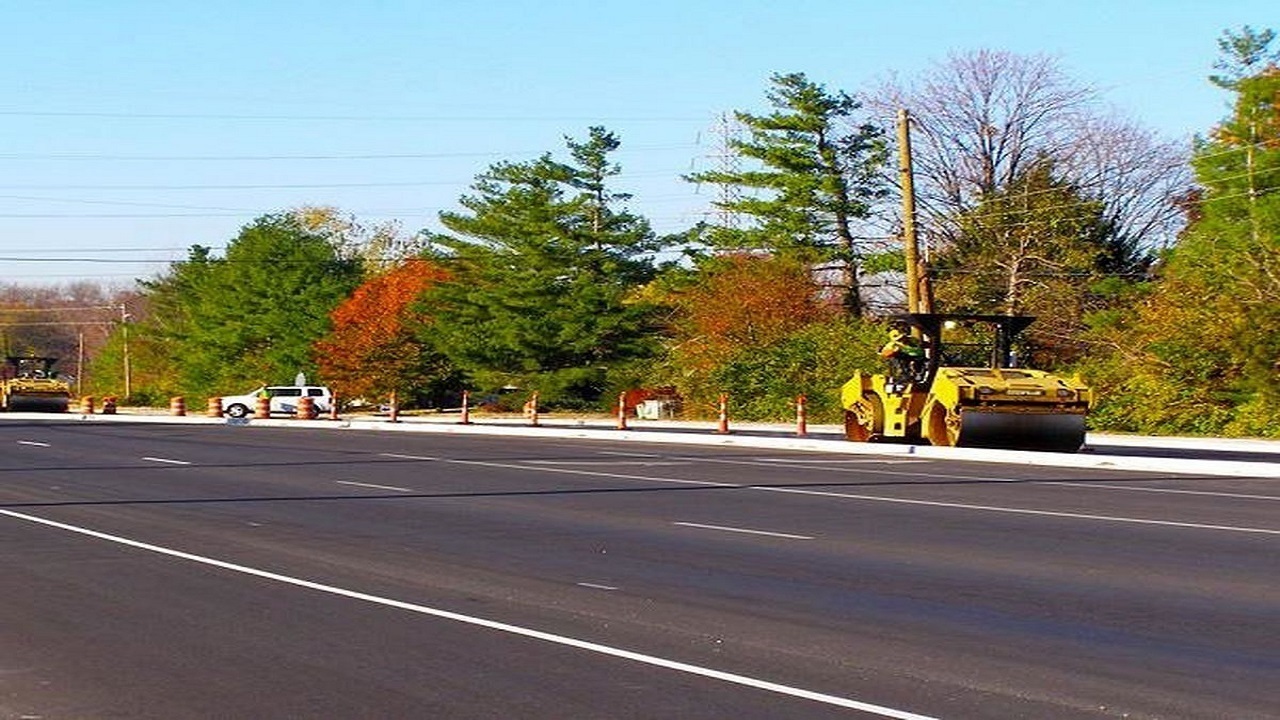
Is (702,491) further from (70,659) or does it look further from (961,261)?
(961,261)

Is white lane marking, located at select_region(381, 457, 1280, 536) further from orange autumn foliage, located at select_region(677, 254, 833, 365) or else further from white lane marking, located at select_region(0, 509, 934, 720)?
orange autumn foliage, located at select_region(677, 254, 833, 365)

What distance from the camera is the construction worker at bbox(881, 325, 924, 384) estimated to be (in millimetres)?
32438

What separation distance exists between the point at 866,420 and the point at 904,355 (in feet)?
7.97

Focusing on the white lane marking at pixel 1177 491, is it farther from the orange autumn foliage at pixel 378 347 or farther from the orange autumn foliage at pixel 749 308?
the orange autumn foliage at pixel 378 347

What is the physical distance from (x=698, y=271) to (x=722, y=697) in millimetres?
62997

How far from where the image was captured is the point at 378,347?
3029 inches

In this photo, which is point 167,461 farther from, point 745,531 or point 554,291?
point 554,291

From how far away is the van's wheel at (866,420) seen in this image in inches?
1339

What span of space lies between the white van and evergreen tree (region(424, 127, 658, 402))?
5.62 m

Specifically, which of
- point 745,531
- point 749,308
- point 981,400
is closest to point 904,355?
point 981,400

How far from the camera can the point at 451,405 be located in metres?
79.6

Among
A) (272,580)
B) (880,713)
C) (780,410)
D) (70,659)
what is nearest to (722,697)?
(880,713)

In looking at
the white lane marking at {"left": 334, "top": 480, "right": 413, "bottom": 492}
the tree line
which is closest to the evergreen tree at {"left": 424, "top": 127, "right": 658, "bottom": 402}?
the tree line

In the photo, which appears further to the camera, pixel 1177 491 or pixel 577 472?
pixel 577 472
